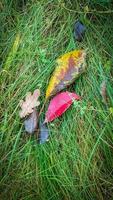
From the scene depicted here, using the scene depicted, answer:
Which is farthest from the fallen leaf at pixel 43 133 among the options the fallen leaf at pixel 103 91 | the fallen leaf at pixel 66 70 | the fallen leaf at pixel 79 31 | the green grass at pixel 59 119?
the fallen leaf at pixel 79 31

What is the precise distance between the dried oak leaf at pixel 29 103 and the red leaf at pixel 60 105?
80 mm

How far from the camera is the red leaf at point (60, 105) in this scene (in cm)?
215

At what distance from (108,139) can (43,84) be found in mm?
453

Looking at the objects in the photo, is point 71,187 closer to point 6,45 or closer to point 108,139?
point 108,139

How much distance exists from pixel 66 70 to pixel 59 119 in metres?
0.25

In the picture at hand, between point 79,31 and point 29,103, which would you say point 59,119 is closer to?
point 29,103

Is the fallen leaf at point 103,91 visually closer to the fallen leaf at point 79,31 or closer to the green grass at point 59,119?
the green grass at point 59,119

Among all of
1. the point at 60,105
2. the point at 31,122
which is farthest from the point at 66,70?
the point at 31,122

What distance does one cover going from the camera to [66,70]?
2.21m

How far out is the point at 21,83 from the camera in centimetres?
229

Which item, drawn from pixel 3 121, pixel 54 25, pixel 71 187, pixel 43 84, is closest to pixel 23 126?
pixel 3 121

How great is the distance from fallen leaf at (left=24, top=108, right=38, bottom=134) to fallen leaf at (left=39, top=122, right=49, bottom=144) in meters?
0.03

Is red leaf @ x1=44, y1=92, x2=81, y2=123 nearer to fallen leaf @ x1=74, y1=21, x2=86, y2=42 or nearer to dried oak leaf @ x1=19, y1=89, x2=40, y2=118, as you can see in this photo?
dried oak leaf @ x1=19, y1=89, x2=40, y2=118

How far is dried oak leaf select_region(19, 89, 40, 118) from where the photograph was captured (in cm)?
220
